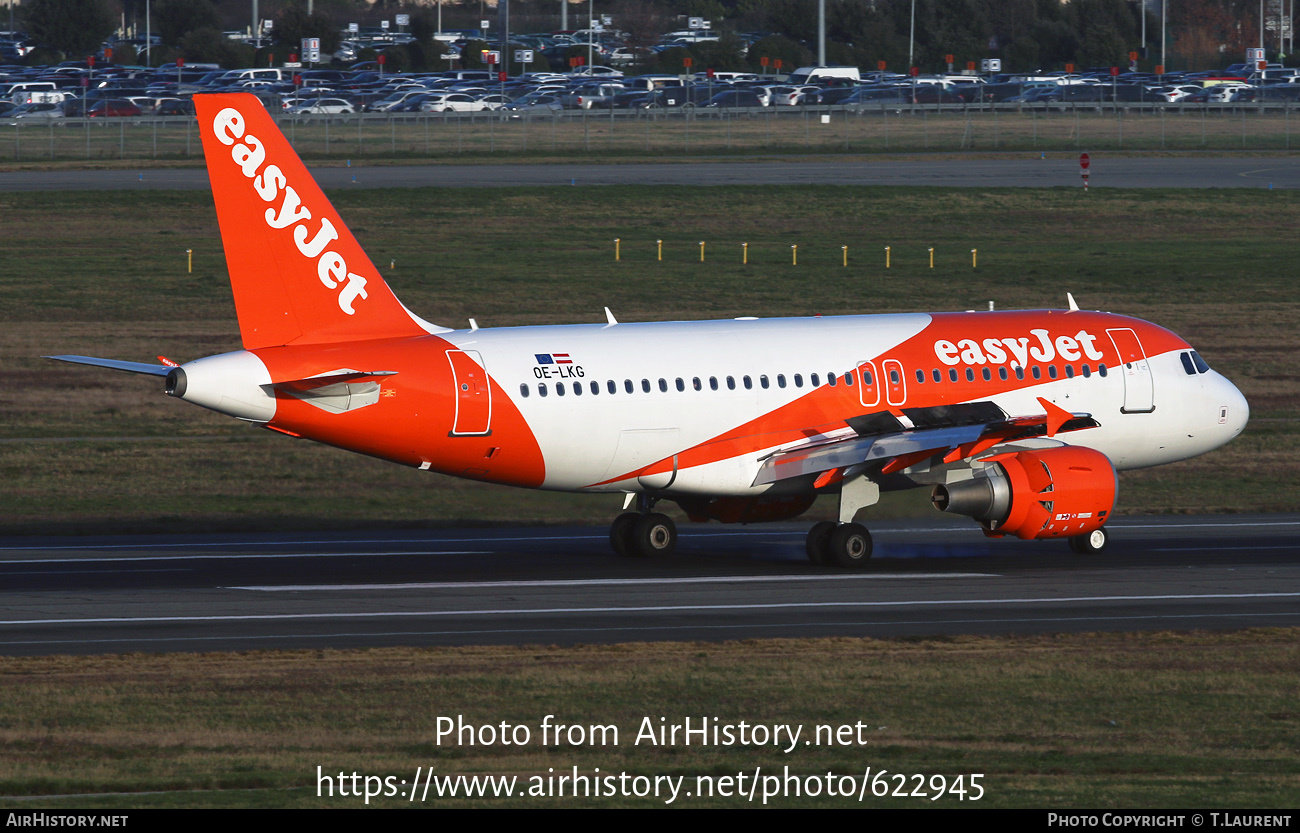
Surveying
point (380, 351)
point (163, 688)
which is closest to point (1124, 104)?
point (380, 351)

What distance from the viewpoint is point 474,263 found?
76.8 metres

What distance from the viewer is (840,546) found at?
35.0 meters

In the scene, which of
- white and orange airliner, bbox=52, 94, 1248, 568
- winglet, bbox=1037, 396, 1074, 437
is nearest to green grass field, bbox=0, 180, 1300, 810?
white and orange airliner, bbox=52, 94, 1248, 568

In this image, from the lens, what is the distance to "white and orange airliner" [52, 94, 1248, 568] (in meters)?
31.8

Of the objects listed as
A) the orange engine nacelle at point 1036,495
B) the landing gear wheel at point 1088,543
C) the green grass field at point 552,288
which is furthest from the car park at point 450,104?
the orange engine nacelle at point 1036,495

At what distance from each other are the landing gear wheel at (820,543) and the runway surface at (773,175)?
59608 millimetres

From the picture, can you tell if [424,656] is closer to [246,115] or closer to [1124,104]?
[246,115]

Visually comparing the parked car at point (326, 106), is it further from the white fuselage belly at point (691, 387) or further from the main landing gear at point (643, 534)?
the white fuselage belly at point (691, 387)

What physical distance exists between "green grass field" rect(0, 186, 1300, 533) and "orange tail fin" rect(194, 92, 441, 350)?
7.65 meters

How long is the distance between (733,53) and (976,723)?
554 ft

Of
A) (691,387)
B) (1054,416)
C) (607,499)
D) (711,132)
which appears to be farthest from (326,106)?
(691,387)

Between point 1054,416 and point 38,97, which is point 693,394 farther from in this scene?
point 38,97

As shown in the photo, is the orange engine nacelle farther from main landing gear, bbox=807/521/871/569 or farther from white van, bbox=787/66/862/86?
white van, bbox=787/66/862/86

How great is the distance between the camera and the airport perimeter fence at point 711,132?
113 m
